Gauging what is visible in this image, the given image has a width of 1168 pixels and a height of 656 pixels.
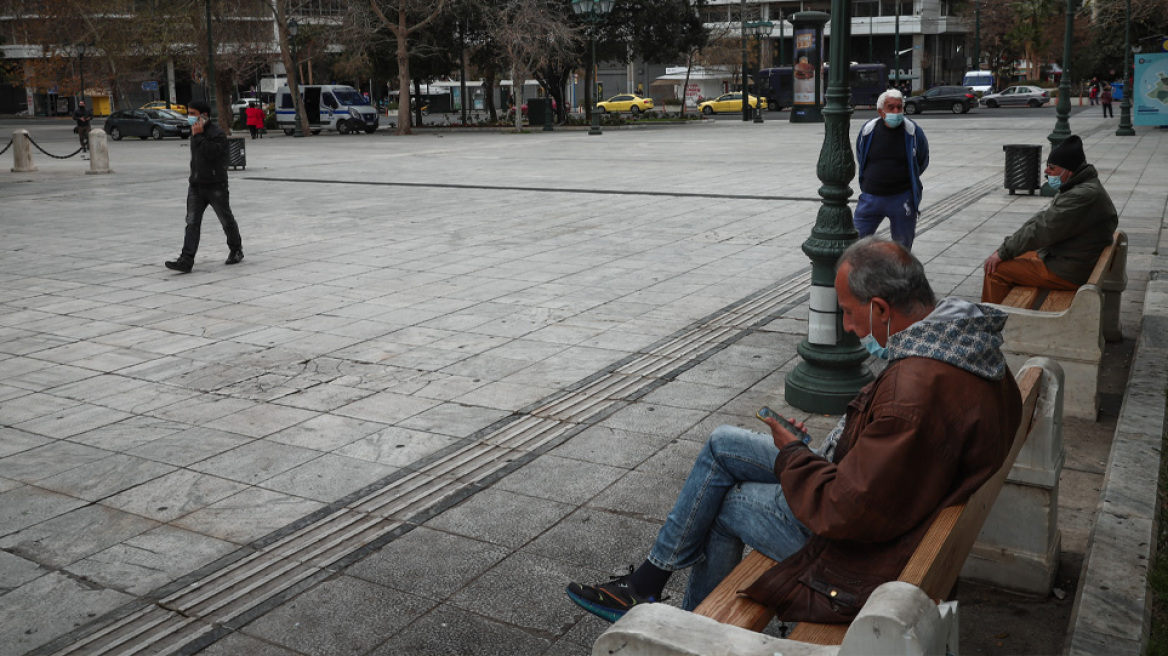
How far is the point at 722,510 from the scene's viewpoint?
3.35 meters

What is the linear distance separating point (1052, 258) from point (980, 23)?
87646 mm

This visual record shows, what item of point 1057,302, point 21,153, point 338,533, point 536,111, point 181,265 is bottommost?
point 338,533

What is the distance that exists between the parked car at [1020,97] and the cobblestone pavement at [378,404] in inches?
1801

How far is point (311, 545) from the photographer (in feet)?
14.7

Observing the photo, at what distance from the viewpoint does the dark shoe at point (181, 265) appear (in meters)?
10.9

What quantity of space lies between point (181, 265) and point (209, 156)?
47.9 inches

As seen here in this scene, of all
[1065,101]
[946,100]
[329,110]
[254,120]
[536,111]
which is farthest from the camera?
[946,100]

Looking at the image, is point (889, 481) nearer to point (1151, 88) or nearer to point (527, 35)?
point (1151, 88)

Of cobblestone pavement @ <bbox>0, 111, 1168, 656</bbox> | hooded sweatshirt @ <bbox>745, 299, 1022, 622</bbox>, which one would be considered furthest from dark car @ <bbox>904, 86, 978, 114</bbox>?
hooded sweatshirt @ <bbox>745, 299, 1022, 622</bbox>

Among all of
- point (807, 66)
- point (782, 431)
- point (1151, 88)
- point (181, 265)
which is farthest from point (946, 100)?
point (782, 431)

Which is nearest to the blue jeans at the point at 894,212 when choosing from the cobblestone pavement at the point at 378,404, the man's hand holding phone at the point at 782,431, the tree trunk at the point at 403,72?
the cobblestone pavement at the point at 378,404

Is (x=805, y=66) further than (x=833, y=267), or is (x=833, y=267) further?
(x=805, y=66)

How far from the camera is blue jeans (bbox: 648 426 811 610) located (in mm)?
3256

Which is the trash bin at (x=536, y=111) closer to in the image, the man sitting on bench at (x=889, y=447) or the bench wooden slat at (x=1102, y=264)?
the bench wooden slat at (x=1102, y=264)
